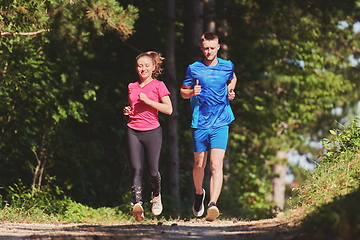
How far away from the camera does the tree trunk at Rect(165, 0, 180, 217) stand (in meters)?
13.9

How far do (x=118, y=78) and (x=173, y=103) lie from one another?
1.82 metres

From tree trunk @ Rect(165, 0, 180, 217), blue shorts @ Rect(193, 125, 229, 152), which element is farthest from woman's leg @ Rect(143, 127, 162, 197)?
tree trunk @ Rect(165, 0, 180, 217)

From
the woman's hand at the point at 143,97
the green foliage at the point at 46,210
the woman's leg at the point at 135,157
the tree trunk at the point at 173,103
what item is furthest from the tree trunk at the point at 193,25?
the woman's hand at the point at 143,97

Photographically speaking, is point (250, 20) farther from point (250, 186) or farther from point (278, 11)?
point (250, 186)

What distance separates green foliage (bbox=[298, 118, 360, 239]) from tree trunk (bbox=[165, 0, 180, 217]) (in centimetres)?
605

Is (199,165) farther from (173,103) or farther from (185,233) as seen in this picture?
(173,103)

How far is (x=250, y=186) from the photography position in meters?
23.2

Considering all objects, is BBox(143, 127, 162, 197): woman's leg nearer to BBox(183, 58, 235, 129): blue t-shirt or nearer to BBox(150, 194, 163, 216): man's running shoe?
BBox(150, 194, 163, 216): man's running shoe

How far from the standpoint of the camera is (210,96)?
309 inches

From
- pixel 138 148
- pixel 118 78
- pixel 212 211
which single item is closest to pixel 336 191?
pixel 212 211

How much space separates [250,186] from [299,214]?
1669 centimetres

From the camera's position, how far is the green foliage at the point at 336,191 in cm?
479

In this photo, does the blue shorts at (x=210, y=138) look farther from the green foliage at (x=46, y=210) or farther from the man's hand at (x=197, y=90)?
the green foliage at (x=46, y=210)

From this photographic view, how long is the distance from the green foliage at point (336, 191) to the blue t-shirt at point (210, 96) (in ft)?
4.85
